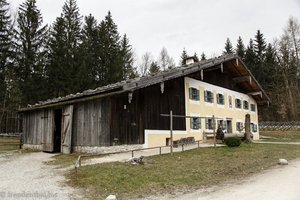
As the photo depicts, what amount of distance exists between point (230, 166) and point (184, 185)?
3.49m

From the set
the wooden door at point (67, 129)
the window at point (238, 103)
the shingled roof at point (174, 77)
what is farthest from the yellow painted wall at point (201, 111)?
the wooden door at point (67, 129)

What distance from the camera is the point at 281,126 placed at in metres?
36.2

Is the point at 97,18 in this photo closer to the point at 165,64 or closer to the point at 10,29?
the point at 10,29

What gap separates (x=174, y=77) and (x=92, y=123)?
5.45 metres

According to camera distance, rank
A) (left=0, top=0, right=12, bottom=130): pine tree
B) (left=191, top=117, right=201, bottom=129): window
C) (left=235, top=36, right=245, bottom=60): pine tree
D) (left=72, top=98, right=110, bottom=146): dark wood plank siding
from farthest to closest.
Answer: (left=235, top=36, right=245, bottom=60): pine tree, (left=0, top=0, right=12, bottom=130): pine tree, (left=191, top=117, right=201, bottom=129): window, (left=72, top=98, right=110, bottom=146): dark wood plank siding

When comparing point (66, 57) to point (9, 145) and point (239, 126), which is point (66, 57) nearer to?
point (9, 145)

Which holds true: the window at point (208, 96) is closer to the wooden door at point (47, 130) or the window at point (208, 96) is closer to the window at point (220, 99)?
the window at point (220, 99)

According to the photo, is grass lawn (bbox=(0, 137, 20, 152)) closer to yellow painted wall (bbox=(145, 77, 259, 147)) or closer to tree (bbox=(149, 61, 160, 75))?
yellow painted wall (bbox=(145, 77, 259, 147))

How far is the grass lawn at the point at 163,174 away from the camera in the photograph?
7.79 metres

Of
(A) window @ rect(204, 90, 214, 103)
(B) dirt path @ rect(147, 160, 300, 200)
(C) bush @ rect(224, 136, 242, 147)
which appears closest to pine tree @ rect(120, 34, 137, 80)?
(A) window @ rect(204, 90, 214, 103)

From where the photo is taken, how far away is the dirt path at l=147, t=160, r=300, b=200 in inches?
265

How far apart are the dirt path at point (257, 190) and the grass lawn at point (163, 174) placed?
25.4 inches

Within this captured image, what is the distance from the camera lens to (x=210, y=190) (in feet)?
25.1

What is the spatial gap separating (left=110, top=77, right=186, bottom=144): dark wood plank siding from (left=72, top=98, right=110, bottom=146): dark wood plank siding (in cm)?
Result: 38
